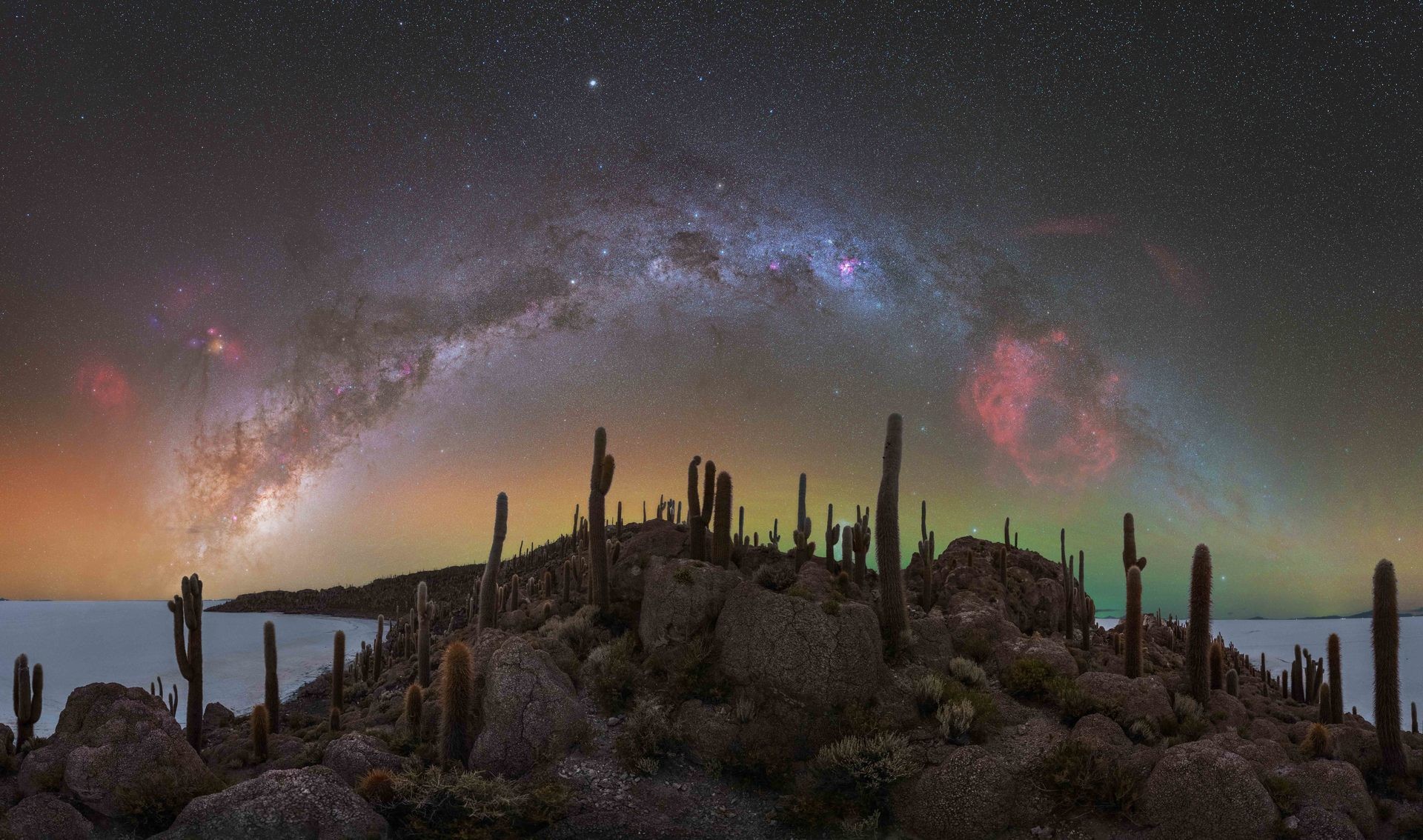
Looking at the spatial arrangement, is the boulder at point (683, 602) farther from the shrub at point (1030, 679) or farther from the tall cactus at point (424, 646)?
the shrub at point (1030, 679)

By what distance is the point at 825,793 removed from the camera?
561 inches

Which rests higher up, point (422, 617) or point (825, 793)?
point (422, 617)

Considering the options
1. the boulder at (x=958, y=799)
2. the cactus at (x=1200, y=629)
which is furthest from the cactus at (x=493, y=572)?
the cactus at (x=1200, y=629)

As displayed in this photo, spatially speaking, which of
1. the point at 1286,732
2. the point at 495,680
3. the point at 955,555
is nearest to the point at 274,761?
the point at 495,680

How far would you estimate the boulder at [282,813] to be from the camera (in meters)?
11.9

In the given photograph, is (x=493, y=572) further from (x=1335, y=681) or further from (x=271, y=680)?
(x=1335, y=681)

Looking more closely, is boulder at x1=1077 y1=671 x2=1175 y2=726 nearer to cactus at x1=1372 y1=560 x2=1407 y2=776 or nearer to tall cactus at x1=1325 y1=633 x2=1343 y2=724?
cactus at x1=1372 y1=560 x2=1407 y2=776

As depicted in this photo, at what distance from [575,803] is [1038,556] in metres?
29.0

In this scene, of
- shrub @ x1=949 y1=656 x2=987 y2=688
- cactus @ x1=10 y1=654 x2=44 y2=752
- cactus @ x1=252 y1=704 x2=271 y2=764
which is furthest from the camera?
shrub @ x1=949 y1=656 x2=987 y2=688

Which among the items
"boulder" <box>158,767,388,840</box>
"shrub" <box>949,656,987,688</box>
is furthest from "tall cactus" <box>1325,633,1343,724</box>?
"boulder" <box>158,767,388,840</box>

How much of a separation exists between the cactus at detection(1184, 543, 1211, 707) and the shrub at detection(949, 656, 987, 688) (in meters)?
4.41

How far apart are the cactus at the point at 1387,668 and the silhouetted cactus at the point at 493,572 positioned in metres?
19.9

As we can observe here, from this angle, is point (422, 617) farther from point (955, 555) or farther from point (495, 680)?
point (955, 555)

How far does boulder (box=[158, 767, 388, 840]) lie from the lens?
1188cm
